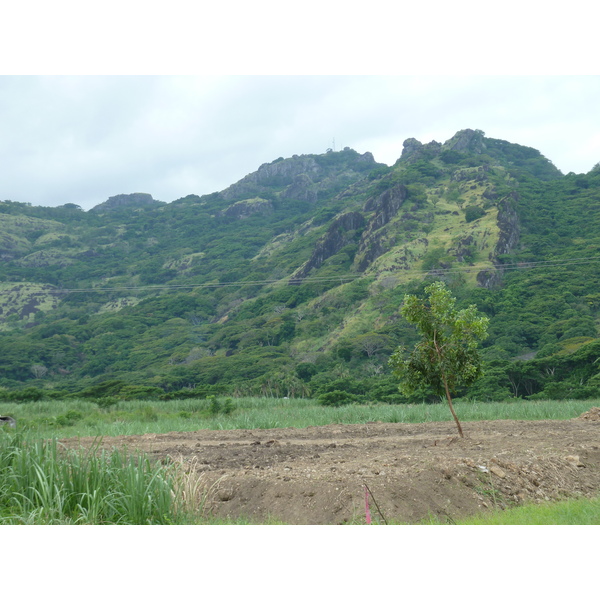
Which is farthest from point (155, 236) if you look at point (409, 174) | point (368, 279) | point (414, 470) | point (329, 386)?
point (414, 470)

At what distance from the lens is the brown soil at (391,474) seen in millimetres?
8172

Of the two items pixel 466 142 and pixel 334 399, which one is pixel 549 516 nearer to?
pixel 334 399

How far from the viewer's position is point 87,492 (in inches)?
259

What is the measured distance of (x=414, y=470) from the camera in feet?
30.2

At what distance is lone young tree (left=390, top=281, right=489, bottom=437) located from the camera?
13180 millimetres

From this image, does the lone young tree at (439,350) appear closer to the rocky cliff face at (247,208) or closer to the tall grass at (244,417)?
the tall grass at (244,417)

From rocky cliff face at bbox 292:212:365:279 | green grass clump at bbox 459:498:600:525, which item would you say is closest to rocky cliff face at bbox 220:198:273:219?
rocky cliff face at bbox 292:212:365:279

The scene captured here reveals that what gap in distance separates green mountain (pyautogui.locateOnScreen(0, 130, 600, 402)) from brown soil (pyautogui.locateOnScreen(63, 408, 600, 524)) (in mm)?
20238

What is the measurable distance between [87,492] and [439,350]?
29.1ft

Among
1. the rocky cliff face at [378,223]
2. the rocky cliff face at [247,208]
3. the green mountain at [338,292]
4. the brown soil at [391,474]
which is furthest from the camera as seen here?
the rocky cliff face at [247,208]

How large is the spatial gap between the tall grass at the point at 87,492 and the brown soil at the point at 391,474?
1133 millimetres

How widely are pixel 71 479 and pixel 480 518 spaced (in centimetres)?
525

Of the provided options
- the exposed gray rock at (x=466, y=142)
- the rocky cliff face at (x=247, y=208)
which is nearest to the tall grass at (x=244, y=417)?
the exposed gray rock at (x=466, y=142)

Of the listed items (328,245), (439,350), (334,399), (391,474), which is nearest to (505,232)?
(328,245)
